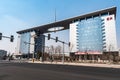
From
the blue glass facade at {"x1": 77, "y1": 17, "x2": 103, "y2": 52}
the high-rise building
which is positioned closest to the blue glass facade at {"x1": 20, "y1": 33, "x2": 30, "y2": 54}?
the high-rise building

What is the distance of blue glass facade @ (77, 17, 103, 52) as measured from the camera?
93625mm

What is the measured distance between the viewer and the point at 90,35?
9825cm

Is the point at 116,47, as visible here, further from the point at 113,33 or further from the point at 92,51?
the point at 92,51

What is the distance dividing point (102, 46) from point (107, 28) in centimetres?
1050

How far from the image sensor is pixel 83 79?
11.5m

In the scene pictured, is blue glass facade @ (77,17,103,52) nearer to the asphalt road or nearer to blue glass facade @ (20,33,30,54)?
blue glass facade @ (20,33,30,54)

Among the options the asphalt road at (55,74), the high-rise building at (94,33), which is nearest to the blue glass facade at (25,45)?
the high-rise building at (94,33)

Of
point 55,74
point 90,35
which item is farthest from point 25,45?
point 55,74

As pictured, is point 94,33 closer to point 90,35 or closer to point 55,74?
point 90,35

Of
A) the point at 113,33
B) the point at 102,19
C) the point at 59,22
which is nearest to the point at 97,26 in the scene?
the point at 102,19

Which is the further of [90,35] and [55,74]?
[90,35]

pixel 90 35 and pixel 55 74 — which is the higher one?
pixel 90 35

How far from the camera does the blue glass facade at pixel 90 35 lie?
93625 mm

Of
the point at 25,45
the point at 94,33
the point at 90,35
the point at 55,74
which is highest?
the point at 94,33
